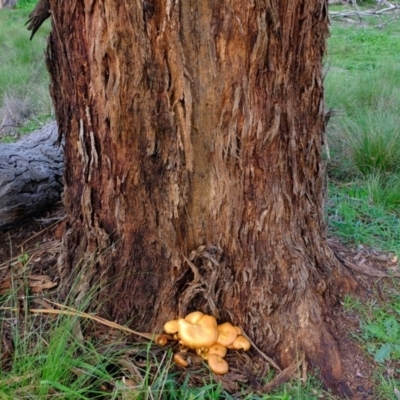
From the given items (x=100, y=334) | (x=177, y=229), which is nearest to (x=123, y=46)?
(x=177, y=229)

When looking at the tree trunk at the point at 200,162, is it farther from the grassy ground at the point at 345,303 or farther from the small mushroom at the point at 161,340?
the grassy ground at the point at 345,303

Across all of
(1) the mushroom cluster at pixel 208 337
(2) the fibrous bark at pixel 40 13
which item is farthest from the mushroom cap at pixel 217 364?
(2) the fibrous bark at pixel 40 13

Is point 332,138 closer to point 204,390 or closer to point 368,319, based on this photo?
point 368,319

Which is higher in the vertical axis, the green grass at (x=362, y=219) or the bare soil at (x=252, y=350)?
the bare soil at (x=252, y=350)

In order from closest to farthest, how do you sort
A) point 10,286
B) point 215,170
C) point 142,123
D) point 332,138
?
point 142,123, point 215,170, point 10,286, point 332,138

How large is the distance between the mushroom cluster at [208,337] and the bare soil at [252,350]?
0.16 ft

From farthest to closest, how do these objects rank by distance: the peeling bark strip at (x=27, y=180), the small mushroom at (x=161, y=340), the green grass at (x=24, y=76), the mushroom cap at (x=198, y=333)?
the green grass at (x=24, y=76) → the peeling bark strip at (x=27, y=180) → the small mushroom at (x=161, y=340) → the mushroom cap at (x=198, y=333)

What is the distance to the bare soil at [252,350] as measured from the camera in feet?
6.39

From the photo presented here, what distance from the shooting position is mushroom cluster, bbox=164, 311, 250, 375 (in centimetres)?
187

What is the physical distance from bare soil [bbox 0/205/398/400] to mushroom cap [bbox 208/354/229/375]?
4 centimetres

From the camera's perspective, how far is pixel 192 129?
180 centimetres

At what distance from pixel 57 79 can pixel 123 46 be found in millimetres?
422

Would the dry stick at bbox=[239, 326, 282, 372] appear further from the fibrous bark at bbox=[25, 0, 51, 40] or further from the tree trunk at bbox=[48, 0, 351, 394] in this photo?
the fibrous bark at bbox=[25, 0, 51, 40]

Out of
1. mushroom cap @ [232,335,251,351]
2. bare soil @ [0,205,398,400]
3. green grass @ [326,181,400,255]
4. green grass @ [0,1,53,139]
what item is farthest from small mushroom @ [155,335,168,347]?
green grass @ [0,1,53,139]
